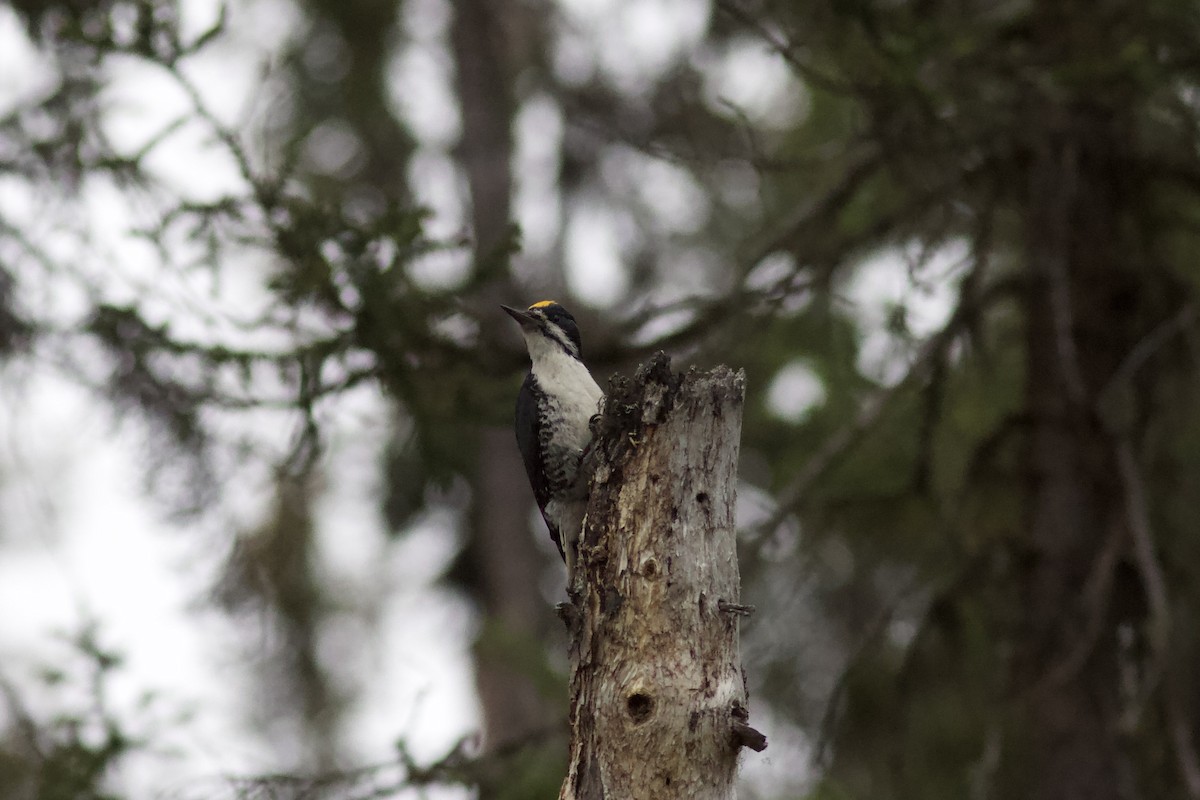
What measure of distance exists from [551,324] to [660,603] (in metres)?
2.03

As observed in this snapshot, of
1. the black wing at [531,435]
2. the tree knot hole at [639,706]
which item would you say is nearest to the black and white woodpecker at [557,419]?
the black wing at [531,435]

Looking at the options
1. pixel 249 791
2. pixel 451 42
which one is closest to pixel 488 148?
pixel 451 42

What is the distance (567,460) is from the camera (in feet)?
15.7

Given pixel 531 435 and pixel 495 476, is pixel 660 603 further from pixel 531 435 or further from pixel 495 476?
pixel 495 476

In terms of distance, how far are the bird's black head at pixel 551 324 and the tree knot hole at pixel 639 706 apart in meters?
2.15

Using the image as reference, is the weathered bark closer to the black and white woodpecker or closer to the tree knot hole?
the tree knot hole

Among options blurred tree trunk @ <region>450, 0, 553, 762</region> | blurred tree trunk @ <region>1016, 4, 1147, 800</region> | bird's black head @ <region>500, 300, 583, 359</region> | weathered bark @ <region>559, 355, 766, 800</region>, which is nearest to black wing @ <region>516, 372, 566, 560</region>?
bird's black head @ <region>500, 300, 583, 359</region>

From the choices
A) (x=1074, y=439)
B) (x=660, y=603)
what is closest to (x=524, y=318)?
(x=660, y=603)

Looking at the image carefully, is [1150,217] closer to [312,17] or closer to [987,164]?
[987,164]

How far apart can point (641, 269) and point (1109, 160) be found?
6328 millimetres

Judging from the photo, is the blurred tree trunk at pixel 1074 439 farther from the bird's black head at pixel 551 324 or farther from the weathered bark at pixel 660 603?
the weathered bark at pixel 660 603

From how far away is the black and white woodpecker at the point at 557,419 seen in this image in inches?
188

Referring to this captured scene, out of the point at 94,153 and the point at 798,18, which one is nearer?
the point at 798,18

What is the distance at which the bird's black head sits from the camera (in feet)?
16.9
